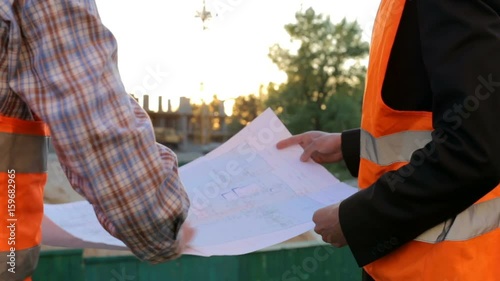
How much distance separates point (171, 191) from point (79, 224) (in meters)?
0.56

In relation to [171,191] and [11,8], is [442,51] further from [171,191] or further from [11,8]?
[11,8]

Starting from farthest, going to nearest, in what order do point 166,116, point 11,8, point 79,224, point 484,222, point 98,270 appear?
point 166,116 < point 98,270 < point 79,224 < point 484,222 < point 11,8

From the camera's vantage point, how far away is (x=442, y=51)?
1349 mm

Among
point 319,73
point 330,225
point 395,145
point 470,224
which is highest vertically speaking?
point 395,145

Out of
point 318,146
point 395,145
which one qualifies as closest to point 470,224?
point 395,145

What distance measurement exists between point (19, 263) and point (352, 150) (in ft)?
3.48

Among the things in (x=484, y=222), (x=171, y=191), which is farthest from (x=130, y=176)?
(x=484, y=222)

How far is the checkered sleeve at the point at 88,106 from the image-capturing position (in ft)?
4.25

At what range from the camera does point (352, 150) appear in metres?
2.09

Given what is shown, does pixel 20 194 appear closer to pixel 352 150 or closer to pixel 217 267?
pixel 352 150

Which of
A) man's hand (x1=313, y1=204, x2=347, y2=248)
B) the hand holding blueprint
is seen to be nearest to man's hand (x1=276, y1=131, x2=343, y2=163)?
the hand holding blueprint

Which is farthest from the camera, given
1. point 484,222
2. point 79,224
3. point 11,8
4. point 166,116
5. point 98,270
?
point 166,116

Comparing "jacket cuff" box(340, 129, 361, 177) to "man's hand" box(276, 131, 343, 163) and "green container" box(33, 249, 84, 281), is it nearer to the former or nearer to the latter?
"man's hand" box(276, 131, 343, 163)

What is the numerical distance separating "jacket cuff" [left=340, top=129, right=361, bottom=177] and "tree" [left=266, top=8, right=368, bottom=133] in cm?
2477
